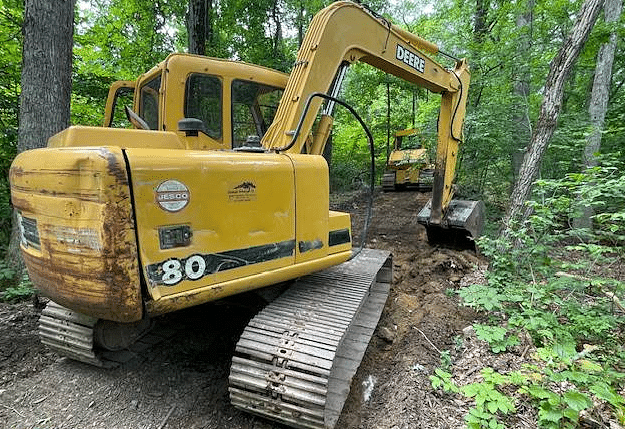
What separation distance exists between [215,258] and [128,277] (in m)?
0.45

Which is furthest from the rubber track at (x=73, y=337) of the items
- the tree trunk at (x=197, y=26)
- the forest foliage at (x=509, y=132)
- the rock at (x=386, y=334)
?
the tree trunk at (x=197, y=26)

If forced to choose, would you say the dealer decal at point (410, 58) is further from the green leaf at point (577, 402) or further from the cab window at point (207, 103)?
the green leaf at point (577, 402)

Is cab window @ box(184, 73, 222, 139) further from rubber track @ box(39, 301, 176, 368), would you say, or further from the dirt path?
the dirt path

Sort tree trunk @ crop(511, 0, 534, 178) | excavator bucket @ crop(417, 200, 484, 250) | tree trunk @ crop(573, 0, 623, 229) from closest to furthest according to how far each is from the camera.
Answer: excavator bucket @ crop(417, 200, 484, 250)
tree trunk @ crop(573, 0, 623, 229)
tree trunk @ crop(511, 0, 534, 178)

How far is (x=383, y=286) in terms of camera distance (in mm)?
3891

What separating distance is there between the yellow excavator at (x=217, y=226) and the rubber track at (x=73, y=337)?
1 cm

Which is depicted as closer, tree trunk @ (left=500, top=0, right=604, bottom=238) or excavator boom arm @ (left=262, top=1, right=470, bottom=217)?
excavator boom arm @ (left=262, top=1, right=470, bottom=217)

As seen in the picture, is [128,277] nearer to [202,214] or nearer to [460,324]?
[202,214]

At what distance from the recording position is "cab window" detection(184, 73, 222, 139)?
9.86 feet

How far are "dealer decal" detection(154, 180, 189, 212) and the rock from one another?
218cm

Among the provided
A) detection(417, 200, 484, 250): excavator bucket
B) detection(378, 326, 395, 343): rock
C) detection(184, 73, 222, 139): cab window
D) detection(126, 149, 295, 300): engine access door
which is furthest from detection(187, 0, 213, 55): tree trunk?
detection(378, 326, 395, 343): rock

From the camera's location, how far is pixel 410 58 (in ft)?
13.8

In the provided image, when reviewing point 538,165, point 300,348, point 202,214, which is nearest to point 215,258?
point 202,214

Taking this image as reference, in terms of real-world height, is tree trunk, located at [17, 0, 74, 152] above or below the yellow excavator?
above
